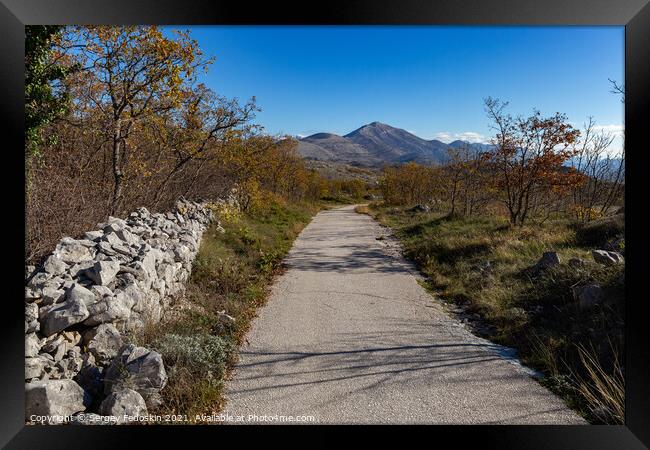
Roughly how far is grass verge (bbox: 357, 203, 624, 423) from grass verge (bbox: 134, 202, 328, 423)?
3377mm

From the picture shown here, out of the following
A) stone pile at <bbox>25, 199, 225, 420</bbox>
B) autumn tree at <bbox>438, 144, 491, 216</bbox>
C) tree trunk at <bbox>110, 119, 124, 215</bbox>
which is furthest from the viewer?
autumn tree at <bbox>438, 144, 491, 216</bbox>

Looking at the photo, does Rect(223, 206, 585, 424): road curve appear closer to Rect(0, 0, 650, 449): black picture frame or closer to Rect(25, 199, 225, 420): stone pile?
Rect(25, 199, 225, 420): stone pile

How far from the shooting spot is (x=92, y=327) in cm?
383

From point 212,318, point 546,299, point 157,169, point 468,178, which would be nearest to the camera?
point 212,318

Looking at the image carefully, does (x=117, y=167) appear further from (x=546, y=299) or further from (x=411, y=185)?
(x=411, y=185)

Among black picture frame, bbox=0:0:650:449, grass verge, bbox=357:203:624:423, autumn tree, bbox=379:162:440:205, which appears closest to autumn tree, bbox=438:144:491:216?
grass verge, bbox=357:203:624:423

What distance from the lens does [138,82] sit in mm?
7113

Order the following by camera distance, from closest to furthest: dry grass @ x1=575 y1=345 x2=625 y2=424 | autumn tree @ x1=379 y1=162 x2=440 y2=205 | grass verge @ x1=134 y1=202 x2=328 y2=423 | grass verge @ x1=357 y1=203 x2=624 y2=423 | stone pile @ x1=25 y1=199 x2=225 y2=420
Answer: stone pile @ x1=25 y1=199 x2=225 y2=420, dry grass @ x1=575 y1=345 x2=625 y2=424, grass verge @ x1=134 y1=202 x2=328 y2=423, grass verge @ x1=357 y1=203 x2=624 y2=423, autumn tree @ x1=379 y1=162 x2=440 y2=205

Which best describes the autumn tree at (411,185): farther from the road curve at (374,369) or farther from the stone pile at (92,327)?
the stone pile at (92,327)

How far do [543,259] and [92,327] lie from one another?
7265 millimetres

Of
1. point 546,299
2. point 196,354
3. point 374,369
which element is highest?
point 546,299

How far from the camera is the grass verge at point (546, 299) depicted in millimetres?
3648

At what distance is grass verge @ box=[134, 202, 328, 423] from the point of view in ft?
11.2

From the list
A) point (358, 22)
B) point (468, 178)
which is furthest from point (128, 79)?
point (468, 178)
